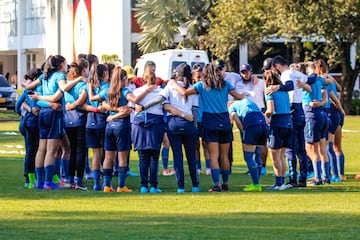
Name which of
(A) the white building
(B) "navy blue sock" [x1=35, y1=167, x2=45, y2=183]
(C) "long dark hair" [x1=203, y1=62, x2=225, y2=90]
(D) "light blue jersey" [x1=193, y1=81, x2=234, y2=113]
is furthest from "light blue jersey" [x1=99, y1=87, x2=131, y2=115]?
(A) the white building

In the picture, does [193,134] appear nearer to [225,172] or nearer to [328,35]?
[225,172]

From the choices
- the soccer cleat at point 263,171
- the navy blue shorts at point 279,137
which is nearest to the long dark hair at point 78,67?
the navy blue shorts at point 279,137

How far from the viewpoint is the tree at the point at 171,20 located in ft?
164

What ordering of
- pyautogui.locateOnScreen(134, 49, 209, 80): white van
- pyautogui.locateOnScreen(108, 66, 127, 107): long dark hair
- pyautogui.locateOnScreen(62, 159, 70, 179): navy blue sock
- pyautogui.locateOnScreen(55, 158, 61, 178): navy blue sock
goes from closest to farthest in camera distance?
pyautogui.locateOnScreen(108, 66, 127, 107): long dark hair
pyautogui.locateOnScreen(62, 159, 70, 179): navy blue sock
pyautogui.locateOnScreen(55, 158, 61, 178): navy blue sock
pyautogui.locateOnScreen(134, 49, 209, 80): white van

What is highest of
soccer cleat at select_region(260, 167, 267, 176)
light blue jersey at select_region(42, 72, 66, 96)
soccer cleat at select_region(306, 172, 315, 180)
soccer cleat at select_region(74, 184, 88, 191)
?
light blue jersey at select_region(42, 72, 66, 96)

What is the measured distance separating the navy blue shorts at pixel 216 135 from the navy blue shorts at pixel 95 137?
162cm

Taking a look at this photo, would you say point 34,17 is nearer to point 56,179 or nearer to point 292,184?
point 56,179

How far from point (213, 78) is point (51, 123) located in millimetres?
2659

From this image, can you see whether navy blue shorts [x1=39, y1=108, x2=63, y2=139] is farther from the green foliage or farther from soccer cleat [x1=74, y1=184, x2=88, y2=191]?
the green foliage

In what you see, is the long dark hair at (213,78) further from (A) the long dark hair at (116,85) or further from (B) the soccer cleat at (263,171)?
(B) the soccer cleat at (263,171)

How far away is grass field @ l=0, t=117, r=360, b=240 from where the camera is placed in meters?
10.9

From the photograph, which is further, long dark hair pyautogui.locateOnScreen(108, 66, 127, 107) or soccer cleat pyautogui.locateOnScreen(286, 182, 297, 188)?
soccer cleat pyautogui.locateOnScreen(286, 182, 297, 188)

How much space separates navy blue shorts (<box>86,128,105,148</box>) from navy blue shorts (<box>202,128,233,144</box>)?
63.9 inches

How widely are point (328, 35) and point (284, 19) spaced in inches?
86.2
